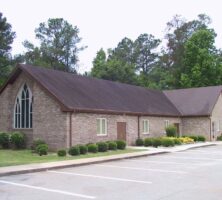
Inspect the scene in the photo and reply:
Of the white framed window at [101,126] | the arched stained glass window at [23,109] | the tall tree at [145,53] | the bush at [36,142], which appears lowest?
the bush at [36,142]

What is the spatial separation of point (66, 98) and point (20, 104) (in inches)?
187

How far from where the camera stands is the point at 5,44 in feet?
188

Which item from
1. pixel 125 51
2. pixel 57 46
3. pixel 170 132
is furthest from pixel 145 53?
pixel 170 132

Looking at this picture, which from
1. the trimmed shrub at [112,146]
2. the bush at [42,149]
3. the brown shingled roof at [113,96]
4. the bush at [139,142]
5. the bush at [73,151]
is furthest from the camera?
the bush at [139,142]

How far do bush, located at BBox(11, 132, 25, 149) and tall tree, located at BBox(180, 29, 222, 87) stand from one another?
3896cm

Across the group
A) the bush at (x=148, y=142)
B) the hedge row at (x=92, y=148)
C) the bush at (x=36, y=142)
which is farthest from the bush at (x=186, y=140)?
the bush at (x=36, y=142)

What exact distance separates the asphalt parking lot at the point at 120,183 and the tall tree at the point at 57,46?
55.5 meters

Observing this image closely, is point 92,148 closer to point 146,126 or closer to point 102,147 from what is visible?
point 102,147

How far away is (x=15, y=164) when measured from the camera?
19656 mm

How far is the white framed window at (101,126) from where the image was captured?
1218 inches

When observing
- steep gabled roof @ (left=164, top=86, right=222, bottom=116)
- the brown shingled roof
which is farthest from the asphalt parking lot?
steep gabled roof @ (left=164, top=86, right=222, bottom=116)

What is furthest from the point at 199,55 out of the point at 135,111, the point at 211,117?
the point at 135,111

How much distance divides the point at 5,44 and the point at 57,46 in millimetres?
22072

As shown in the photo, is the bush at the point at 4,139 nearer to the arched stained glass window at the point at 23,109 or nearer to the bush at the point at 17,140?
the bush at the point at 17,140
